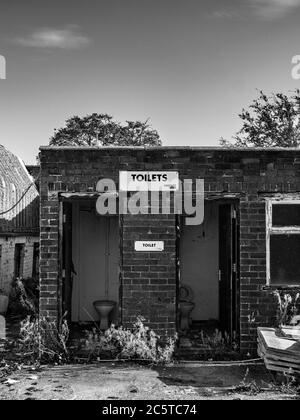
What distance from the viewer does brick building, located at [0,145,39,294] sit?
13.6m

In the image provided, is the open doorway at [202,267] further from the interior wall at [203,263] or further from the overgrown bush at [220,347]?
the overgrown bush at [220,347]

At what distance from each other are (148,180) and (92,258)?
12.9 feet

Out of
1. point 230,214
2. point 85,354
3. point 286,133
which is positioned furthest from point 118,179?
point 286,133

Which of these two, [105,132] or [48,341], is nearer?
[48,341]

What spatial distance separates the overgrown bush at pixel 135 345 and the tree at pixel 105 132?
3167cm

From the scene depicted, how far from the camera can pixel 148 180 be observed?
8.19m

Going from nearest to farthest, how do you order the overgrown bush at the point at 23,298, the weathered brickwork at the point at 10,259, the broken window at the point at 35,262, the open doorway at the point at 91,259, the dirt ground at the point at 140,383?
1. the dirt ground at the point at 140,383
2. the open doorway at the point at 91,259
3. the overgrown bush at the point at 23,298
4. the weathered brickwork at the point at 10,259
5. the broken window at the point at 35,262

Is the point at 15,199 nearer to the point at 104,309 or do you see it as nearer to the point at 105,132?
the point at 104,309

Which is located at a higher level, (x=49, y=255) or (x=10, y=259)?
(x=49, y=255)

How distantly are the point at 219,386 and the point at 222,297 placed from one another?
3512 millimetres

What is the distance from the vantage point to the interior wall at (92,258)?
11438mm

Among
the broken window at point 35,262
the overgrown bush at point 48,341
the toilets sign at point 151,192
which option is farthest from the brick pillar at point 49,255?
the broken window at point 35,262

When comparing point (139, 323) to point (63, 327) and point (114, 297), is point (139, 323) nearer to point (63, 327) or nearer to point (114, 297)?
point (63, 327)

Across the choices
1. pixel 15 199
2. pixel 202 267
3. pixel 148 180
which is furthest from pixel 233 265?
pixel 15 199
